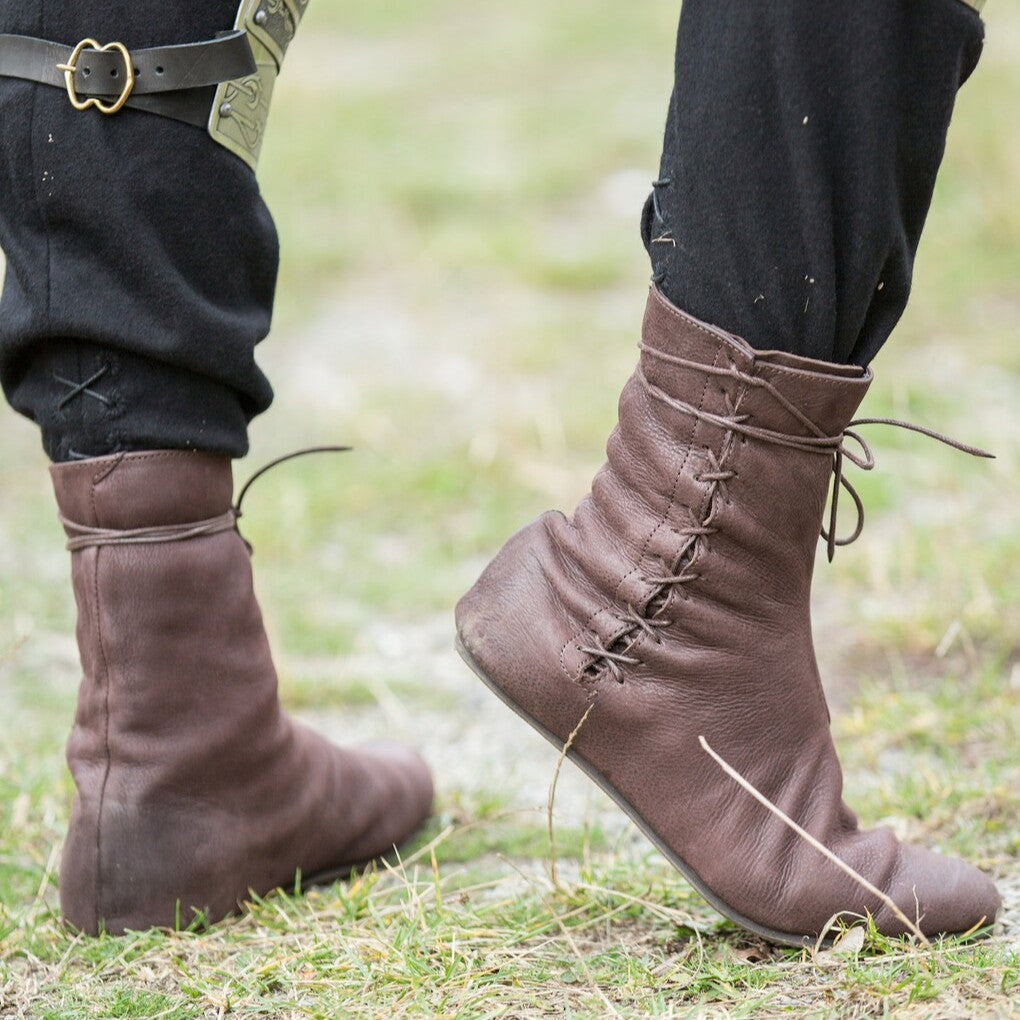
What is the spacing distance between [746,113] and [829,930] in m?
0.79

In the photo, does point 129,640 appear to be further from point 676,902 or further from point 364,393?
point 364,393

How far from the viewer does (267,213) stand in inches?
53.1

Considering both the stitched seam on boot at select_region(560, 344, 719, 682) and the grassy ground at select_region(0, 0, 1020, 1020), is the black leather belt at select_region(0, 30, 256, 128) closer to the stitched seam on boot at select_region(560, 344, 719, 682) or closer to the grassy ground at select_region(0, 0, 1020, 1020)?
the stitched seam on boot at select_region(560, 344, 719, 682)

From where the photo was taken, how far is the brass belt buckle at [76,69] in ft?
3.98

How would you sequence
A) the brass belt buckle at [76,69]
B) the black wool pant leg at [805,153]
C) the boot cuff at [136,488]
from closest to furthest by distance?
the black wool pant leg at [805,153]
the brass belt buckle at [76,69]
the boot cuff at [136,488]

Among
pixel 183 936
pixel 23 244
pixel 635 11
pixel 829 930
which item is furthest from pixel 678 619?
pixel 635 11

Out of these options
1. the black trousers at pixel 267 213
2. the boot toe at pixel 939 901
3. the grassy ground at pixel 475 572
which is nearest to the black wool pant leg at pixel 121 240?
the black trousers at pixel 267 213

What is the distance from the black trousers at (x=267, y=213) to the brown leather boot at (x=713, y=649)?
0.08 meters

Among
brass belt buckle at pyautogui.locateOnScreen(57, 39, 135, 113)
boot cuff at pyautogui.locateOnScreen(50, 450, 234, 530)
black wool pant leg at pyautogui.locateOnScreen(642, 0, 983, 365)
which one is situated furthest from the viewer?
boot cuff at pyautogui.locateOnScreen(50, 450, 234, 530)

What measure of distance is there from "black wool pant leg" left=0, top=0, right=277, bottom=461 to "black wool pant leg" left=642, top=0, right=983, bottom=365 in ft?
1.49

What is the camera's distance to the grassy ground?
4.03 ft

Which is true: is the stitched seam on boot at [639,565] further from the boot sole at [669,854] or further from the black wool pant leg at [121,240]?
the black wool pant leg at [121,240]

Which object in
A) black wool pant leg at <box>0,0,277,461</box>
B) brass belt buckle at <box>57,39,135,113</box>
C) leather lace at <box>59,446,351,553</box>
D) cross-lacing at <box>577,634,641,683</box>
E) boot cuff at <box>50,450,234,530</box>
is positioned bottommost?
cross-lacing at <box>577,634,641,683</box>

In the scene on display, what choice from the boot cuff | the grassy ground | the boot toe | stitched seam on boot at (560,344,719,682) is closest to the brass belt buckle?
the boot cuff
